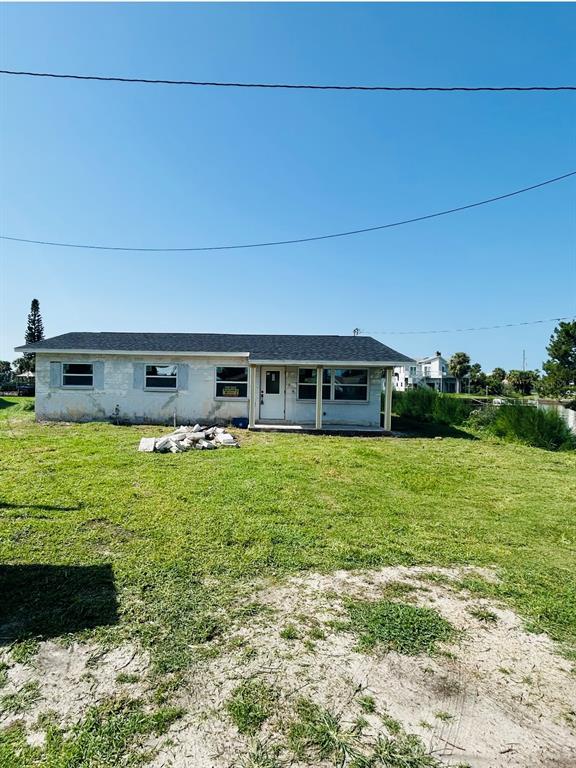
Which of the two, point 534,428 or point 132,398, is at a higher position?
point 132,398

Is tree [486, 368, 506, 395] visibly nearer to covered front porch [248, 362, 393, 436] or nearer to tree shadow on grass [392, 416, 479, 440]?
tree shadow on grass [392, 416, 479, 440]

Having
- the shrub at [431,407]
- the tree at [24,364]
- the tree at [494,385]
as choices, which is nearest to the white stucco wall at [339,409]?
the shrub at [431,407]

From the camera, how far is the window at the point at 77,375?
48.6ft

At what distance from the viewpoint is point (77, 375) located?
14.8 m

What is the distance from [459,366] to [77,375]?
203 feet

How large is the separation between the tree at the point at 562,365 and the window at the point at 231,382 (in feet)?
89.4

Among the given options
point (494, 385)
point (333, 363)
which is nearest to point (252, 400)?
point (333, 363)

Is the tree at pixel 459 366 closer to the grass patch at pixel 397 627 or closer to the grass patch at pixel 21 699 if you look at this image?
the grass patch at pixel 397 627

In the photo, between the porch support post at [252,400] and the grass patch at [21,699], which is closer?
the grass patch at [21,699]

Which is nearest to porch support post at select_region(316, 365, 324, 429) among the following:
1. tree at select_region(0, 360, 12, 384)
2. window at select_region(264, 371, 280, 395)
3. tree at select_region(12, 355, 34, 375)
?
window at select_region(264, 371, 280, 395)

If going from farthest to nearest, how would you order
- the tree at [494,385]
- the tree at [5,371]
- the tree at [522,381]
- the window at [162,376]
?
the tree at [494,385]
the tree at [522,381]
the tree at [5,371]
the window at [162,376]

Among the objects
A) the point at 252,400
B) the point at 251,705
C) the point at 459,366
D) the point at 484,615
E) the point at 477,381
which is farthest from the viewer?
the point at 459,366

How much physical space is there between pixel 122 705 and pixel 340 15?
10.8 metres

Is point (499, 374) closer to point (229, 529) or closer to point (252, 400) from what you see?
point (252, 400)
